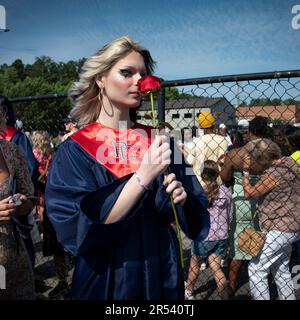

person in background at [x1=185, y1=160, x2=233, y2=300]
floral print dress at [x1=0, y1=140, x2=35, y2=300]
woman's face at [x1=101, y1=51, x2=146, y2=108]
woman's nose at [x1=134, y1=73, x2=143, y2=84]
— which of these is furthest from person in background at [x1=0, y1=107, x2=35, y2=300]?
person in background at [x1=185, y1=160, x2=233, y2=300]

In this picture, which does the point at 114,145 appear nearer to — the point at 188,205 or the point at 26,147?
the point at 188,205

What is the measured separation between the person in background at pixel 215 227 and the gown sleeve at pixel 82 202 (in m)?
1.92

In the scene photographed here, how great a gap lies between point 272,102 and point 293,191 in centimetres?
86

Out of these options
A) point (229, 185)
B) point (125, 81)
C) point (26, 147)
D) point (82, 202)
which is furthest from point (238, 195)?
point (82, 202)

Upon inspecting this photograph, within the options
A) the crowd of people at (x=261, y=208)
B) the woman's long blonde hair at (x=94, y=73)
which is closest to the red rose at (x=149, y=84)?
the woman's long blonde hair at (x=94, y=73)

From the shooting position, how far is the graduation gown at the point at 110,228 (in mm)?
1423

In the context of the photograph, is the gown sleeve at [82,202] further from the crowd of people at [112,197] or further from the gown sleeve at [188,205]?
the gown sleeve at [188,205]

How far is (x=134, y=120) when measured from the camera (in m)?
1.86

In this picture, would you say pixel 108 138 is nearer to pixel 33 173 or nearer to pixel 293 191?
pixel 33 173

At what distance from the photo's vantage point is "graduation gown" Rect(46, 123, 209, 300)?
1423mm

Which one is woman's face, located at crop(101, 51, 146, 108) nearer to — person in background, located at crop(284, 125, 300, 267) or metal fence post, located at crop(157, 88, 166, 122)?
metal fence post, located at crop(157, 88, 166, 122)

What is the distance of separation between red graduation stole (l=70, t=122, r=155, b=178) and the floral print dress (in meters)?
0.56

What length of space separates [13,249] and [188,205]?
38.0 inches
